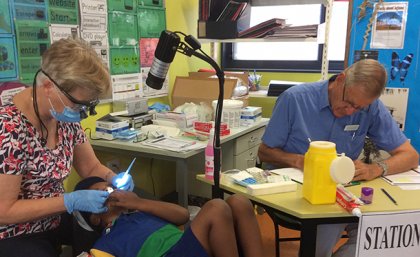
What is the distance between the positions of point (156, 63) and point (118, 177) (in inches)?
25.2

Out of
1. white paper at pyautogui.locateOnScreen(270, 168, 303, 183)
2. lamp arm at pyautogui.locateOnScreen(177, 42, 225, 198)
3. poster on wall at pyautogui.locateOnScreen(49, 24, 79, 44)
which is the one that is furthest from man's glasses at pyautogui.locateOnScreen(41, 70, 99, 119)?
poster on wall at pyautogui.locateOnScreen(49, 24, 79, 44)

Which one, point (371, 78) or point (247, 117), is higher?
point (371, 78)

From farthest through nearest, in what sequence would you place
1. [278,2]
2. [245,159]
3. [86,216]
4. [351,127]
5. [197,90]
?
[278,2] < [197,90] < [245,159] < [351,127] < [86,216]

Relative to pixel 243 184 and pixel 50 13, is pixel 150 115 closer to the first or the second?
pixel 50 13

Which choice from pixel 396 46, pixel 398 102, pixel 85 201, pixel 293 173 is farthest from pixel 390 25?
pixel 85 201

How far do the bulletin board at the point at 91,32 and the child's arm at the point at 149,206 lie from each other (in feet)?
1.36

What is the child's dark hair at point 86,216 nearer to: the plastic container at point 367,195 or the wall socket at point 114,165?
the wall socket at point 114,165

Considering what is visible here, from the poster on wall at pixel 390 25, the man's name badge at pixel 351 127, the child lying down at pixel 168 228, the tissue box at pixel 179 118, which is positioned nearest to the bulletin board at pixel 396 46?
the poster on wall at pixel 390 25

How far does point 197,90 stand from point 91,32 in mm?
909

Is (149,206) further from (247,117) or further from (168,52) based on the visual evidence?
(247,117)

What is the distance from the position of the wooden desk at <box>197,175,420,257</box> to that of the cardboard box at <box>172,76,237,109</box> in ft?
4.85

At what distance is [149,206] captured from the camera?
64.7 inches

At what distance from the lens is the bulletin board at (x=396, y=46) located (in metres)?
2.55

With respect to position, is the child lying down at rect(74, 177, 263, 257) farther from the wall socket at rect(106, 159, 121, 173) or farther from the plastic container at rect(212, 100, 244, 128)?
the plastic container at rect(212, 100, 244, 128)
